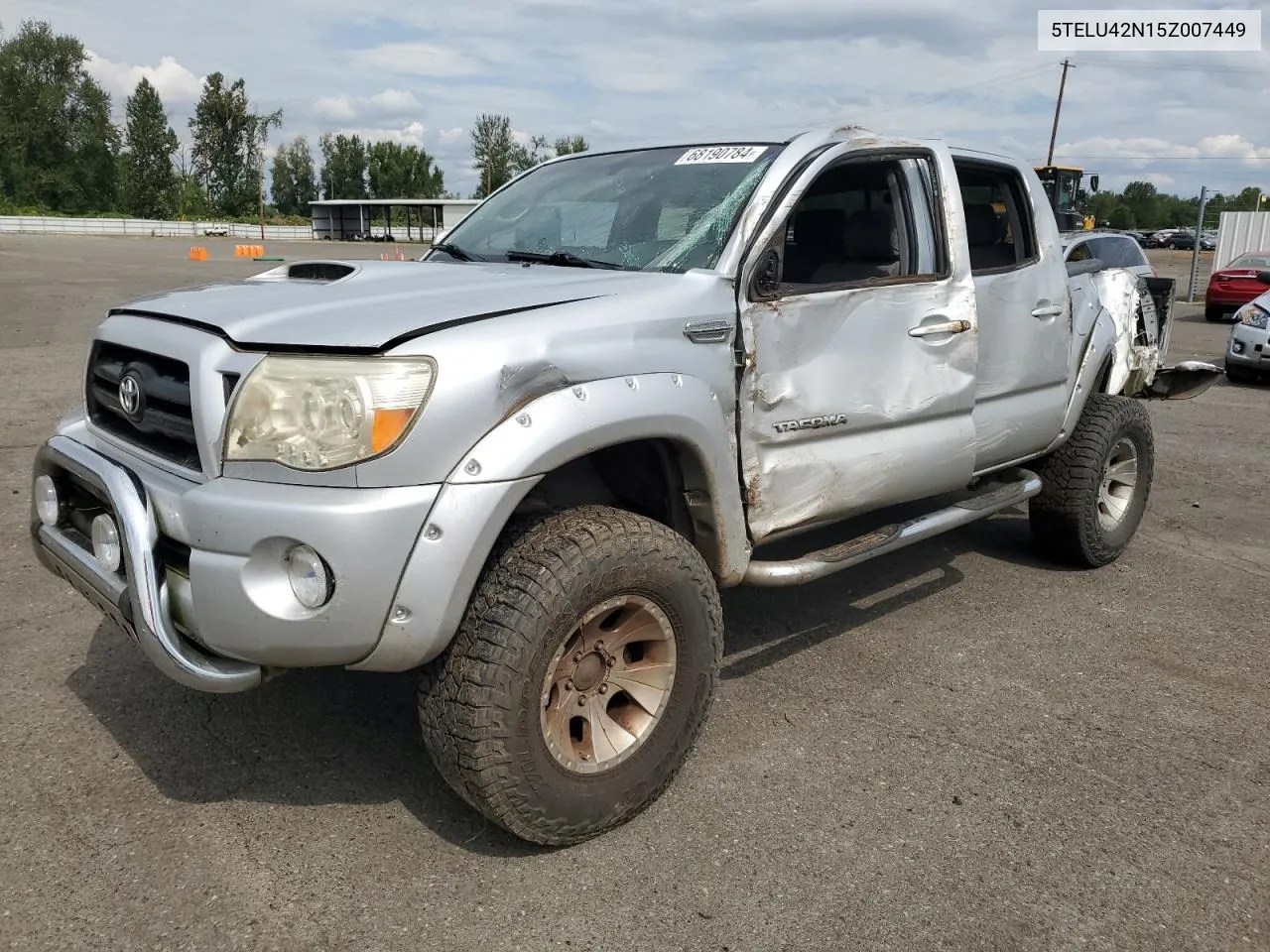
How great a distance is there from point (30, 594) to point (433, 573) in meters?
2.98

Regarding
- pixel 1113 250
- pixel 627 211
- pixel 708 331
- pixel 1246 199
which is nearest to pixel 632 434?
pixel 708 331

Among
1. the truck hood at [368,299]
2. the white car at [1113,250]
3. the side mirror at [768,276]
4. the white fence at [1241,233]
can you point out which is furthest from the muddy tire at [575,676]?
the white fence at [1241,233]

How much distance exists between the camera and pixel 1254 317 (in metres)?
12.1

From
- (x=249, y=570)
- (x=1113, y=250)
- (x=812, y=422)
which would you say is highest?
(x=1113, y=250)

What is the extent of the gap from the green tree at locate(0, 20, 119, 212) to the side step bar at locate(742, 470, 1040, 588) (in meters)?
99.8

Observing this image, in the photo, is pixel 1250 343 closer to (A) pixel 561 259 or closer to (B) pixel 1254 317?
(B) pixel 1254 317

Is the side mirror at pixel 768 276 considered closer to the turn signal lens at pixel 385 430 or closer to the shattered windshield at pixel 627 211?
the shattered windshield at pixel 627 211

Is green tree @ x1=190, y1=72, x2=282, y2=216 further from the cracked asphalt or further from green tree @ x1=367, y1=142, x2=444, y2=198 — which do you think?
the cracked asphalt

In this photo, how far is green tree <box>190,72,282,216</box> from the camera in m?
98.8

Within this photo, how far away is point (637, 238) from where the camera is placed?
3.39 meters

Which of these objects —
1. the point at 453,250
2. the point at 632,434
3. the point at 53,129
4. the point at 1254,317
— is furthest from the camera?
the point at 53,129

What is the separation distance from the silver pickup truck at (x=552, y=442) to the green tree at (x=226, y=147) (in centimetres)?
10480

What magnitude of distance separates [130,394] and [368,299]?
0.71 metres

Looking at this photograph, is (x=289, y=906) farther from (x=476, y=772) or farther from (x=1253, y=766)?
(x=1253, y=766)
